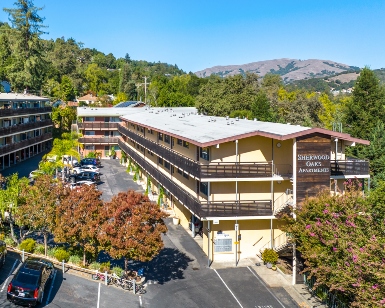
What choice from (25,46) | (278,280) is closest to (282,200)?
(278,280)

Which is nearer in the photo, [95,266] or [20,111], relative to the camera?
[95,266]

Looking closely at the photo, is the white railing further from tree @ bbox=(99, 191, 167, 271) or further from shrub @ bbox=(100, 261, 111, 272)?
shrub @ bbox=(100, 261, 111, 272)

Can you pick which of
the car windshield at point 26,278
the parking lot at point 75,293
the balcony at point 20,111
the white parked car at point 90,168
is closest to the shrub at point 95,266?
the parking lot at point 75,293

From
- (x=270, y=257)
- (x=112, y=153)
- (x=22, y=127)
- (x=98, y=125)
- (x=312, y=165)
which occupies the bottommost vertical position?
(x=270, y=257)

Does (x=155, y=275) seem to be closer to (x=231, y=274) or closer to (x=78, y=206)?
(x=231, y=274)

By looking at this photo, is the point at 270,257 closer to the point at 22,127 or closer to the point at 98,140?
the point at 22,127

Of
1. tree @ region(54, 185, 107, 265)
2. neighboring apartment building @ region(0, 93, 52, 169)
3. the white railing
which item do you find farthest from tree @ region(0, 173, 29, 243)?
neighboring apartment building @ region(0, 93, 52, 169)
